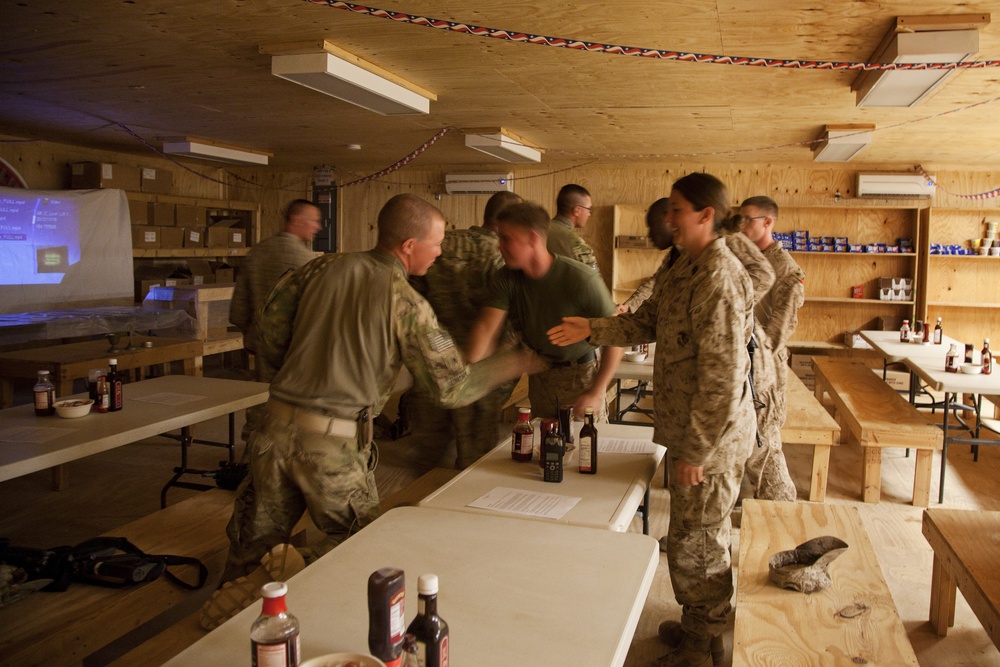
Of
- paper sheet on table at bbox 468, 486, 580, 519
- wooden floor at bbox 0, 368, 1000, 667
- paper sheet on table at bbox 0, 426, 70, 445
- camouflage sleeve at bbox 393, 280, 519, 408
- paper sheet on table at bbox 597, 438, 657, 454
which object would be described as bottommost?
wooden floor at bbox 0, 368, 1000, 667

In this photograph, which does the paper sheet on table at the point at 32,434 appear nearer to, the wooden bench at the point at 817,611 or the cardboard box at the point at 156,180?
the wooden bench at the point at 817,611

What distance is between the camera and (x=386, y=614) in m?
1.33

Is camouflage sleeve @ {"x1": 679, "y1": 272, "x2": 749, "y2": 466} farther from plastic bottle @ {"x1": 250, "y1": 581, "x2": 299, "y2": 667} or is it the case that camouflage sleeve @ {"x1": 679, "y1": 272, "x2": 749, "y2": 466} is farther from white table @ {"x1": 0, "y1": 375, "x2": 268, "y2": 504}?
white table @ {"x1": 0, "y1": 375, "x2": 268, "y2": 504}

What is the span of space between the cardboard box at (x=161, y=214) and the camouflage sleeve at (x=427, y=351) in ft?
25.5

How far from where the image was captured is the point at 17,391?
25.9ft

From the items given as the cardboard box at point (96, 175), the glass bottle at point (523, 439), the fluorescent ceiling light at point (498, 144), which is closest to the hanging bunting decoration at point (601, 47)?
the glass bottle at point (523, 439)

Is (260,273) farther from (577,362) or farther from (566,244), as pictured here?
(577,362)

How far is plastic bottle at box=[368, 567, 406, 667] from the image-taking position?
133 cm

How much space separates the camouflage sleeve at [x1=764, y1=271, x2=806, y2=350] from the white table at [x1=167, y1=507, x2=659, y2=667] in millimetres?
3014

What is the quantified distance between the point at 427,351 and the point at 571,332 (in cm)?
72

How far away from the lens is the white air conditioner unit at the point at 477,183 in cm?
980

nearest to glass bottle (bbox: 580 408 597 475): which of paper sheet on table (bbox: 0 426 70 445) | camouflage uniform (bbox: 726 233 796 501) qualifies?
camouflage uniform (bbox: 726 233 796 501)

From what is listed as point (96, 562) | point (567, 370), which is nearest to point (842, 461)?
point (567, 370)

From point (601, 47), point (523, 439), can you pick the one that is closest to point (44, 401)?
point (523, 439)
